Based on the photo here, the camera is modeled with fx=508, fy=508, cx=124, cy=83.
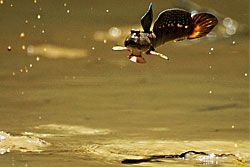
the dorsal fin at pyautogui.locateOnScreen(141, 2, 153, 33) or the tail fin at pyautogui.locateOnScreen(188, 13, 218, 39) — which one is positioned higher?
the tail fin at pyautogui.locateOnScreen(188, 13, 218, 39)

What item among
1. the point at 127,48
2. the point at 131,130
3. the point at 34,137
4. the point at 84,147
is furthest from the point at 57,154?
the point at 127,48

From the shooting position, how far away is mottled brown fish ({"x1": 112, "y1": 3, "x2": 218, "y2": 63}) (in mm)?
1274

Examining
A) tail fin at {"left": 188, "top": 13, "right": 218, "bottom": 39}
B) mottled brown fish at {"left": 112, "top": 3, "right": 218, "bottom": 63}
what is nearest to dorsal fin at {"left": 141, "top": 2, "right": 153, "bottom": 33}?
mottled brown fish at {"left": 112, "top": 3, "right": 218, "bottom": 63}

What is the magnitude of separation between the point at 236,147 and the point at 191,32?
0.64 meters

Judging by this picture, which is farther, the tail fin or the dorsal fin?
the tail fin

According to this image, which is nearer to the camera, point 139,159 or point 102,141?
point 139,159

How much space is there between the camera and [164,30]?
1.36 metres

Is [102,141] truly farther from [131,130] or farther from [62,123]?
[62,123]

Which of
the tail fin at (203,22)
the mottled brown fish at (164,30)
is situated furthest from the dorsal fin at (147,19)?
the tail fin at (203,22)

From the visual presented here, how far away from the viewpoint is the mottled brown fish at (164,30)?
4.18ft

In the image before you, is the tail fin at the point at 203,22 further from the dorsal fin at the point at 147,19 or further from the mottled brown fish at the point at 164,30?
the dorsal fin at the point at 147,19

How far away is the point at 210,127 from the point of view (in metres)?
2.19

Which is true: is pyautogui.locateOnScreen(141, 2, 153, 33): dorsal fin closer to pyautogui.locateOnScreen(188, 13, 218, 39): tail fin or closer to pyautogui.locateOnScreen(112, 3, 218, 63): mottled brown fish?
pyautogui.locateOnScreen(112, 3, 218, 63): mottled brown fish

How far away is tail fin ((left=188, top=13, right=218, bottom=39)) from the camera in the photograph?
55.6 inches
